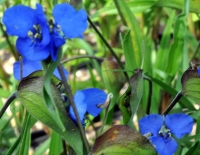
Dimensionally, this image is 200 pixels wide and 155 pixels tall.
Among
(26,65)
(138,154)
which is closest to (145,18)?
(26,65)

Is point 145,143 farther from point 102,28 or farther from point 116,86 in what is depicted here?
point 102,28

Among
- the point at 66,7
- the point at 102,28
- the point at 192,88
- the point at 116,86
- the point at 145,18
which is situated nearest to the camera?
the point at 66,7

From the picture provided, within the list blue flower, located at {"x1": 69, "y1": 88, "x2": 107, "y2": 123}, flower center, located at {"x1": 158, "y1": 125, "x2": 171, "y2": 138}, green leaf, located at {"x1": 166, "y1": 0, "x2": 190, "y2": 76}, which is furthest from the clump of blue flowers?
green leaf, located at {"x1": 166, "y1": 0, "x2": 190, "y2": 76}

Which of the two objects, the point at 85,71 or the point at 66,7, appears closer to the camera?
the point at 66,7

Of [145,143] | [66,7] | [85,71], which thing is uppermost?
[66,7]

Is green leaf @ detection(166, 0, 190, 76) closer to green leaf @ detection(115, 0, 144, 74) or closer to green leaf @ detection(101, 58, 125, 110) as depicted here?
green leaf @ detection(115, 0, 144, 74)

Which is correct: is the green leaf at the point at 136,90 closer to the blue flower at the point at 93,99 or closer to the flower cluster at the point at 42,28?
the blue flower at the point at 93,99

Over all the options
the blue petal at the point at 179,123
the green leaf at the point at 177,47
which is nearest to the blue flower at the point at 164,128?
the blue petal at the point at 179,123
